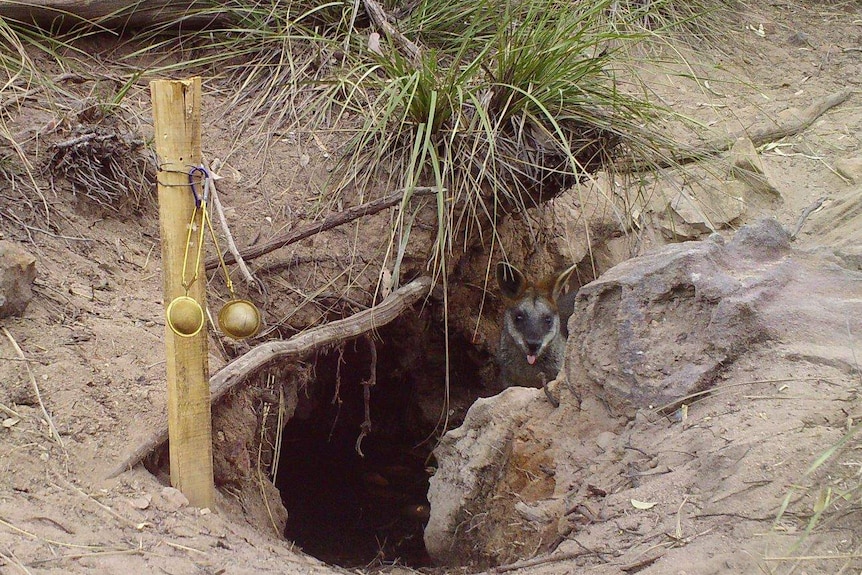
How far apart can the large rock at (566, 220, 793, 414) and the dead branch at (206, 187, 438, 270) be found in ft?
3.70

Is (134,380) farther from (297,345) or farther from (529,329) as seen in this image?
(529,329)

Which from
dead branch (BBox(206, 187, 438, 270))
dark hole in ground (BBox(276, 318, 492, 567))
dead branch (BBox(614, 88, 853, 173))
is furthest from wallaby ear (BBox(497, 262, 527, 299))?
dead branch (BBox(206, 187, 438, 270))

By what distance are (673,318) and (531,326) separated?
276cm

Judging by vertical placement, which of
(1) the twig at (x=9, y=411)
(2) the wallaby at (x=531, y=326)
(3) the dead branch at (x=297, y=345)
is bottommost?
(2) the wallaby at (x=531, y=326)

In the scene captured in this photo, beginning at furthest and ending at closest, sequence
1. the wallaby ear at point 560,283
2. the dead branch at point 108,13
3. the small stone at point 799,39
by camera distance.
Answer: the small stone at point 799,39, the wallaby ear at point 560,283, the dead branch at point 108,13

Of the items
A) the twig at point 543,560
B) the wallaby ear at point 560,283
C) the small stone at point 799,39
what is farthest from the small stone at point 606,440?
the small stone at point 799,39

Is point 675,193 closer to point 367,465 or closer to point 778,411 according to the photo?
point 367,465

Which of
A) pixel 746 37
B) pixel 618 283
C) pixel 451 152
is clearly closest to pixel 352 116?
pixel 451 152

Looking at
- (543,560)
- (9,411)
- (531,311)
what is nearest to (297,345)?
(9,411)

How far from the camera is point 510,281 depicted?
5.89 metres

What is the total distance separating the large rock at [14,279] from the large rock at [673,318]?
2.23m

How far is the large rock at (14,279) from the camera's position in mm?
3195

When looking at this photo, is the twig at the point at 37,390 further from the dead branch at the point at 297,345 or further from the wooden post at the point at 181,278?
the wooden post at the point at 181,278

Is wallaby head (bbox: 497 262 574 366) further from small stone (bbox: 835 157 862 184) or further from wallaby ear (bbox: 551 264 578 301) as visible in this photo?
small stone (bbox: 835 157 862 184)
